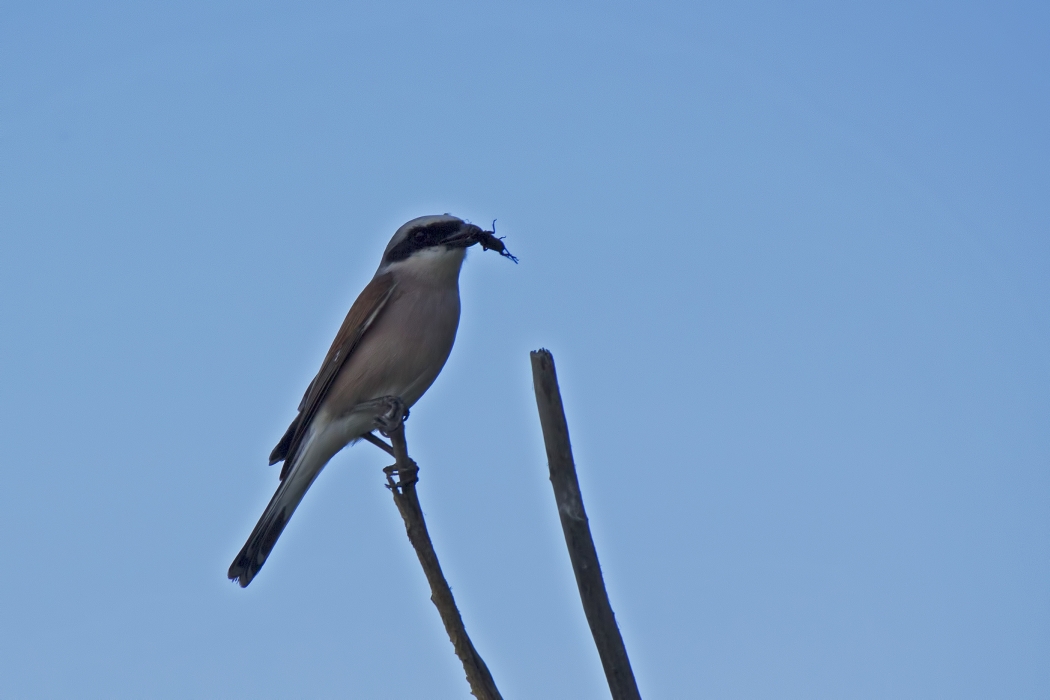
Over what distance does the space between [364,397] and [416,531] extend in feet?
6.43

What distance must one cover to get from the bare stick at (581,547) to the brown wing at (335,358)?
10.3 feet

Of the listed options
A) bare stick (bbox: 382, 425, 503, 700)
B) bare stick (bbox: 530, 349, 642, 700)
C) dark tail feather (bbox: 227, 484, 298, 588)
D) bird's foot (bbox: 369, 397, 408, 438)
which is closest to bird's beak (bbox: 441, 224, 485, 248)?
bird's foot (bbox: 369, 397, 408, 438)

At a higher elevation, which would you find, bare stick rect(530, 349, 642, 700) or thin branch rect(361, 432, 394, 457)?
thin branch rect(361, 432, 394, 457)

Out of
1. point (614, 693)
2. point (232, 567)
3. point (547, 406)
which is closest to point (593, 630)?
point (614, 693)

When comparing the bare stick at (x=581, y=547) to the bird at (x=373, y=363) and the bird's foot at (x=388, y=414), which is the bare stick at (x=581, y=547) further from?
the bird at (x=373, y=363)

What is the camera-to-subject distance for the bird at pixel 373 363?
18.6 ft

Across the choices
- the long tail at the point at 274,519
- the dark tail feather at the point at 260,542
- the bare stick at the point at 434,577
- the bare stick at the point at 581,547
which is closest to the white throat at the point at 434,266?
the long tail at the point at 274,519

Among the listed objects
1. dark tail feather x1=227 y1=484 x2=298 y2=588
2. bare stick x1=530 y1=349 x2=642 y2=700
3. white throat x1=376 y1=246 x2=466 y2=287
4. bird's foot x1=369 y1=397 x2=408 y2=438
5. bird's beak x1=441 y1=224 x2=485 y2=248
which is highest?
bird's beak x1=441 y1=224 x2=485 y2=248

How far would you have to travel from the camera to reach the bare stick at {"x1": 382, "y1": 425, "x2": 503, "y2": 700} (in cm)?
352

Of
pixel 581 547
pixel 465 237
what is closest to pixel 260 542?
pixel 465 237

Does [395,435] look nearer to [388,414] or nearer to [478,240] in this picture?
[388,414]

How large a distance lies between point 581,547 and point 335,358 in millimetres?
3383

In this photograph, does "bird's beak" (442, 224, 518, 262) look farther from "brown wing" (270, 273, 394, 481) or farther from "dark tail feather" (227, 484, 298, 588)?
"dark tail feather" (227, 484, 298, 588)

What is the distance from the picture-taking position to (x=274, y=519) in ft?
18.0
